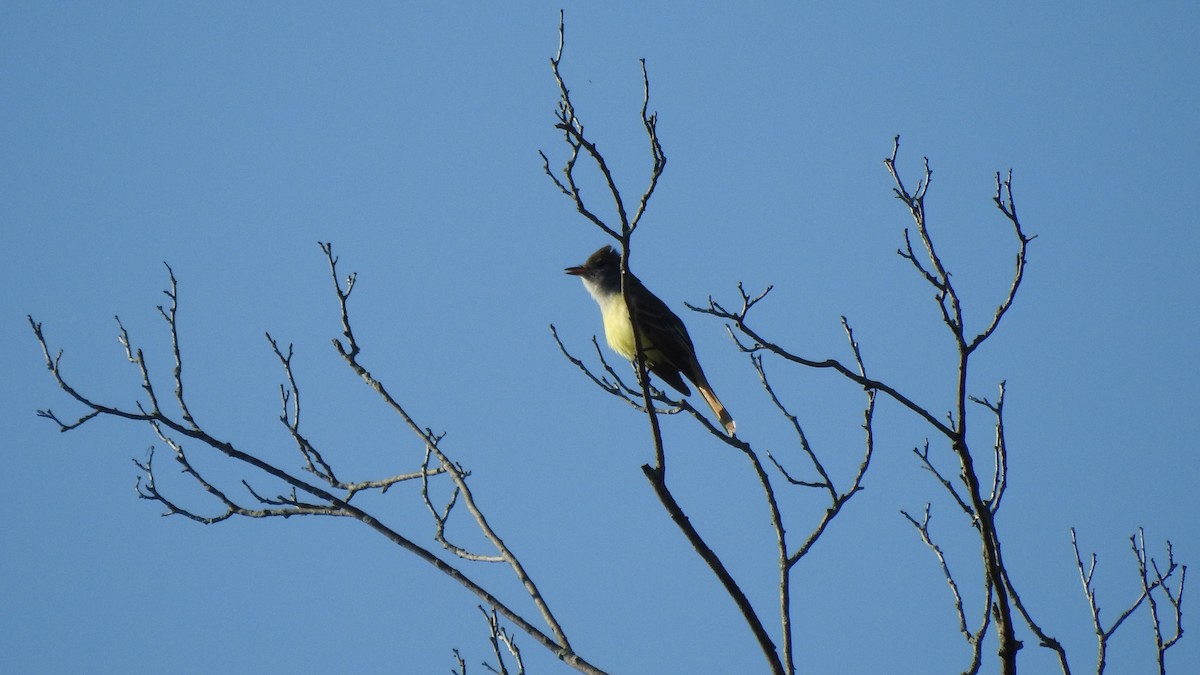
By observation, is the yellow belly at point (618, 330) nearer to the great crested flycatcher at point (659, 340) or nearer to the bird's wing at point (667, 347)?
the great crested flycatcher at point (659, 340)

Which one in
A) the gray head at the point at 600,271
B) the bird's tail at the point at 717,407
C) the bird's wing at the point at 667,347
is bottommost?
the bird's tail at the point at 717,407

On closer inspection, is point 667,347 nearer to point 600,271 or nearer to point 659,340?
point 659,340

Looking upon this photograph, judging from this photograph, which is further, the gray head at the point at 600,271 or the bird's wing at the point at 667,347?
the gray head at the point at 600,271

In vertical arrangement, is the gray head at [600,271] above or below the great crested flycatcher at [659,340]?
above

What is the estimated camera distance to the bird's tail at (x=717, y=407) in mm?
8203

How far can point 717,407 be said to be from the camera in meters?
8.48

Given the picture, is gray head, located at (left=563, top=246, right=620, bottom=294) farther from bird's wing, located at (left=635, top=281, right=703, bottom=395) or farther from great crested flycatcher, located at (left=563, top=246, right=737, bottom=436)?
bird's wing, located at (left=635, top=281, right=703, bottom=395)

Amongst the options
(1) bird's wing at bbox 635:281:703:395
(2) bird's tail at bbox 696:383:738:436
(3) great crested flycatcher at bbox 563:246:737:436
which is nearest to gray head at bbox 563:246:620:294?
(3) great crested flycatcher at bbox 563:246:737:436

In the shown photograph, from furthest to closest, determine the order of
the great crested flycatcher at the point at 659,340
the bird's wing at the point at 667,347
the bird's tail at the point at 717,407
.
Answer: the bird's wing at the point at 667,347
the great crested flycatcher at the point at 659,340
the bird's tail at the point at 717,407

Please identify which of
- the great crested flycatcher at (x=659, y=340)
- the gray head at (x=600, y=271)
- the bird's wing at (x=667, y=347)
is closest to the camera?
the great crested flycatcher at (x=659, y=340)

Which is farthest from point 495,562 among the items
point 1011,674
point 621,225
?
point 1011,674

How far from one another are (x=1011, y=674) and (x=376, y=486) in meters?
2.57

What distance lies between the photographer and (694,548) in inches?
155

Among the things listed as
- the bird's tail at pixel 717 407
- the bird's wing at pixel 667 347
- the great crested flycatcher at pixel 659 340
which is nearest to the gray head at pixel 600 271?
the great crested flycatcher at pixel 659 340
